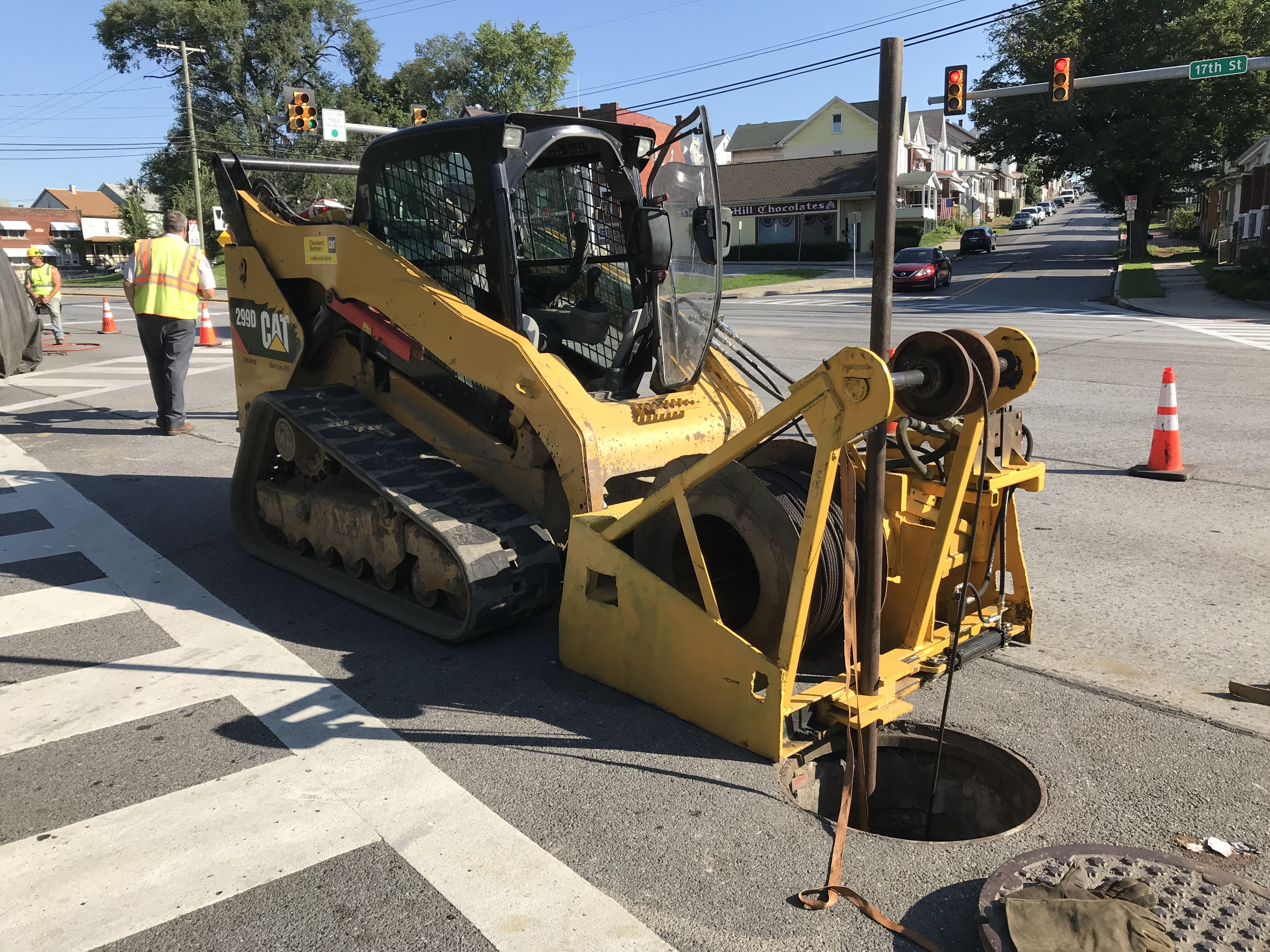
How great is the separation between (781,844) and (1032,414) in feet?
28.3

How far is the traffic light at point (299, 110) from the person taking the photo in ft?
66.9

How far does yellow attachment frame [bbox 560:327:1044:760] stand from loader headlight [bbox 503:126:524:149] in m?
1.83

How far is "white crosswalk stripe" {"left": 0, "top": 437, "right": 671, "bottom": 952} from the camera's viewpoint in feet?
9.61

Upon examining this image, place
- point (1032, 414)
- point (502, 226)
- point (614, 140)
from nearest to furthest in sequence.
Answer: point (502, 226) < point (614, 140) < point (1032, 414)

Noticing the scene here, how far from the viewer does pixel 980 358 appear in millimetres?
3580

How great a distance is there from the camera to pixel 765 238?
60.2 metres

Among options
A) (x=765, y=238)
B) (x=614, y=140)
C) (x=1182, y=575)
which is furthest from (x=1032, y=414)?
(x=765, y=238)

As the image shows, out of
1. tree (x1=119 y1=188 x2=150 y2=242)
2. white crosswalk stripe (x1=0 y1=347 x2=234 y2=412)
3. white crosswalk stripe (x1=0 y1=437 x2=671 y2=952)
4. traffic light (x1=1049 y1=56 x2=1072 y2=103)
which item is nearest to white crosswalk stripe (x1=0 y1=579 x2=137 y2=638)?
white crosswalk stripe (x1=0 y1=437 x2=671 y2=952)

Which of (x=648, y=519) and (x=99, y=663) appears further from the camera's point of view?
(x=99, y=663)

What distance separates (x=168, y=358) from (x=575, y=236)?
598cm

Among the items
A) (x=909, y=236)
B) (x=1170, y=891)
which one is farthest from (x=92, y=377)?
(x=909, y=236)

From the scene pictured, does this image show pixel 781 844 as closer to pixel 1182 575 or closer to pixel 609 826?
pixel 609 826

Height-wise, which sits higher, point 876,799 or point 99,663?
point 99,663

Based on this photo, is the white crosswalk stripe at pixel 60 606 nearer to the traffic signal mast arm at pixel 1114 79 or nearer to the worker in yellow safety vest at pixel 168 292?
the worker in yellow safety vest at pixel 168 292
